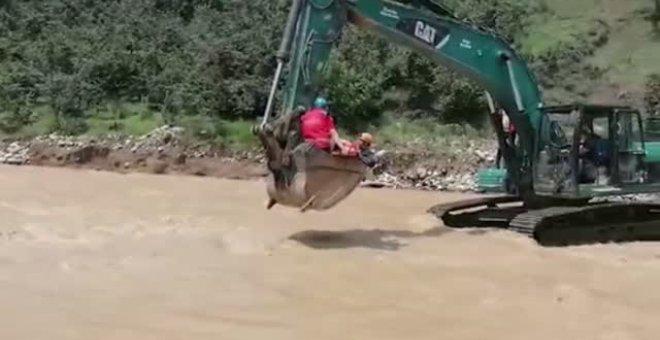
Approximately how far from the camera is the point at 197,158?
73.5ft

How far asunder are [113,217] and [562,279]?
18.5 feet

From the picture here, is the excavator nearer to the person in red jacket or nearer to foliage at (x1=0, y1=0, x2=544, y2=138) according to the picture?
the person in red jacket

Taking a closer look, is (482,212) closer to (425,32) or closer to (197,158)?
(425,32)

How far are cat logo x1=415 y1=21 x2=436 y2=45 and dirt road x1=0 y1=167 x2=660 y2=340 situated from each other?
89.4 inches

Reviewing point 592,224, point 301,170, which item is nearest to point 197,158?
point 592,224

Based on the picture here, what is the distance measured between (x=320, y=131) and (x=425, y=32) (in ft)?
8.15

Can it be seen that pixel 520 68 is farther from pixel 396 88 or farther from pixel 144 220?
pixel 396 88

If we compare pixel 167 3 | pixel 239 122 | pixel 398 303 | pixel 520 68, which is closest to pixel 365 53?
pixel 239 122

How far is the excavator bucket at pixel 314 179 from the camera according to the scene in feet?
35.1

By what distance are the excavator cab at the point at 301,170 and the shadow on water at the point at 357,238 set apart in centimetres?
62

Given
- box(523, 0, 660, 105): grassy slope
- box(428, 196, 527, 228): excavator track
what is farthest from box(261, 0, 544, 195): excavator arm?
box(523, 0, 660, 105): grassy slope

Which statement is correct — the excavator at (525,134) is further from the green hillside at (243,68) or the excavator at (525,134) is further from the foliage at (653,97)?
the foliage at (653,97)

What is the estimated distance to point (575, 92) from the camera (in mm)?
26500

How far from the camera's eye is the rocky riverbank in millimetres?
21312
